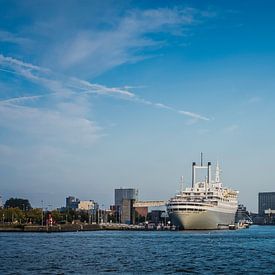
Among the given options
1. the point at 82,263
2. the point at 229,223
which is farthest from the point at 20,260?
the point at 229,223

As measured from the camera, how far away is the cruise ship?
536 ft

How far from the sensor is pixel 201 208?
164 meters

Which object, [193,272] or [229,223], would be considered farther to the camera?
[229,223]

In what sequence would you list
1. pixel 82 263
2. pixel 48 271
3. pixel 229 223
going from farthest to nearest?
1. pixel 229 223
2. pixel 82 263
3. pixel 48 271

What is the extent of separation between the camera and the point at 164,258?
2596 inches

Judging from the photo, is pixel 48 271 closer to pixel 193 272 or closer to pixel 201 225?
pixel 193 272

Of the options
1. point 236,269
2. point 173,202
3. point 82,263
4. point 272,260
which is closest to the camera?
point 236,269

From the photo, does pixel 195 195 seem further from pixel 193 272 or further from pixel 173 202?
pixel 193 272

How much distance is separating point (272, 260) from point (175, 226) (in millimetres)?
111622

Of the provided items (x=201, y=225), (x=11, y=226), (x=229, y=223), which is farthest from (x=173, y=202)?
(x=11, y=226)

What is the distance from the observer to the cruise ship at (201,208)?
163 metres

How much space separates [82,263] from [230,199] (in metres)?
142

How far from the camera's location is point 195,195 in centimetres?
18162

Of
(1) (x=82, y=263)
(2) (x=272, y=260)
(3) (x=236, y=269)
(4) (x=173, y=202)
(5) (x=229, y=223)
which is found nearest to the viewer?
(3) (x=236, y=269)
